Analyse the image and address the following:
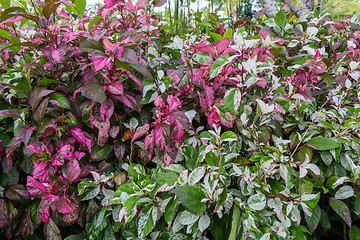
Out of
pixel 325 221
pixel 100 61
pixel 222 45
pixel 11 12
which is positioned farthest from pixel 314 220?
pixel 11 12

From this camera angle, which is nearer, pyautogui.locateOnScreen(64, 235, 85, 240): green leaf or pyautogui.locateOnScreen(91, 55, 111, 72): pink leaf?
pyautogui.locateOnScreen(91, 55, 111, 72): pink leaf

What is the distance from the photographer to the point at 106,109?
0.98 meters

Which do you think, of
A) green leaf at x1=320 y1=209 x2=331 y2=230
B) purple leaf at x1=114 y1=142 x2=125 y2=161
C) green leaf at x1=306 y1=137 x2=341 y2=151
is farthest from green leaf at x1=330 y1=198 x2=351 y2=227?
purple leaf at x1=114 y1=142 x2=125 y2=161

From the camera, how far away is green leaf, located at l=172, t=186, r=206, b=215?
812 mm

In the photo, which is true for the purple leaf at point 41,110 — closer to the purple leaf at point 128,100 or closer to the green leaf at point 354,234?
the purple leaf at point 128,100

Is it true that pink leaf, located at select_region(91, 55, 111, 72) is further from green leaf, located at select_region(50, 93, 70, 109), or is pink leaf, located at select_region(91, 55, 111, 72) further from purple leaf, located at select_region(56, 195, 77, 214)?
purple leaf, located at select_region(56, 195, 77, 214)

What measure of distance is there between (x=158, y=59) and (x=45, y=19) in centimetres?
49

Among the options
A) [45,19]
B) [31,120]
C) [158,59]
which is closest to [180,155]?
[158,59]

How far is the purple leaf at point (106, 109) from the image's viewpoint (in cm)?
97

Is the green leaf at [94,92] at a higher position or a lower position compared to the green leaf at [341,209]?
higher

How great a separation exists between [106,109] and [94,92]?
9 centimetres

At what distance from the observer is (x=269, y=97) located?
1.09m

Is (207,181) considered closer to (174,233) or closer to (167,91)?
(174,233)

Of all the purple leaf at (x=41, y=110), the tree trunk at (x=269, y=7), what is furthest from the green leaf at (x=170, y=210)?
the tree trunk at (x=269, y=7)
